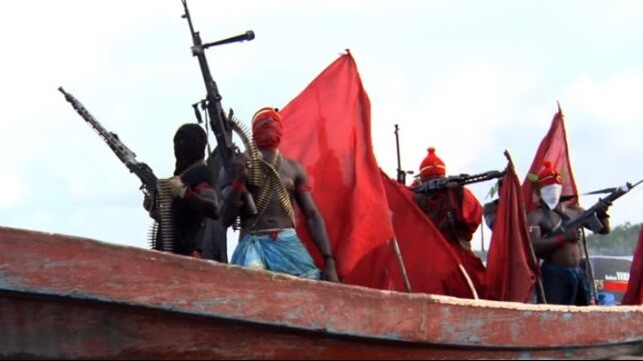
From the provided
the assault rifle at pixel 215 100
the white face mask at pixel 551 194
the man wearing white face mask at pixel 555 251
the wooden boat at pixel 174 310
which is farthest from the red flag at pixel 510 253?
the assault rifle at pixel 215 100

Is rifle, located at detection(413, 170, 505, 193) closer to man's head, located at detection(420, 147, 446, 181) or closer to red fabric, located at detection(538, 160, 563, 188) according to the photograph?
man's head, located at detection(420, 147, 446, 181)

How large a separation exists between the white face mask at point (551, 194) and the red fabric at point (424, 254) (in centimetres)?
209

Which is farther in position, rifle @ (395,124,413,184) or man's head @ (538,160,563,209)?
rifle @ (395,124,413,184)

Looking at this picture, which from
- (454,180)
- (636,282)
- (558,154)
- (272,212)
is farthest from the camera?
(558,154)

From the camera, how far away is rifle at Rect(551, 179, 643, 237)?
859 centimetres

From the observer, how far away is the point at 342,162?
6621 mm

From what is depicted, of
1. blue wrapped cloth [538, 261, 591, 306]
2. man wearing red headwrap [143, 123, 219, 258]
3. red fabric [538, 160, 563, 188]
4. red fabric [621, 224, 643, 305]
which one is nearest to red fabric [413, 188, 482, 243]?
blue wrapped cloth [538, 261, 591, 306]

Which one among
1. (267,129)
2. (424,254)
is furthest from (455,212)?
(267,129)

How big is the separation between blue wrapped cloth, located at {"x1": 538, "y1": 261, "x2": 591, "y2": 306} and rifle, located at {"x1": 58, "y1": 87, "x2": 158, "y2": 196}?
3761 mm

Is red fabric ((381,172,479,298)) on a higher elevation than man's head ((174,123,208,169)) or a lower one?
lower

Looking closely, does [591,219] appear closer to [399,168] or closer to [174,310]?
[399,168]

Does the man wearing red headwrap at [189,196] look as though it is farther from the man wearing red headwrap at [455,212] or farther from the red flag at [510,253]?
the man wearing red headwrap at [455,212]

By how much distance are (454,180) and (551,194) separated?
1.44m

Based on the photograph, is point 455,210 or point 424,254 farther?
point 455,210
